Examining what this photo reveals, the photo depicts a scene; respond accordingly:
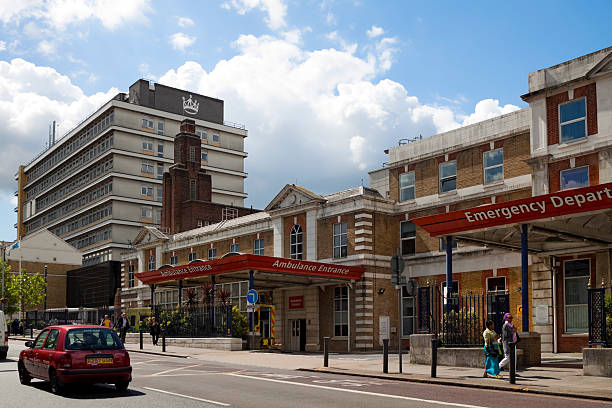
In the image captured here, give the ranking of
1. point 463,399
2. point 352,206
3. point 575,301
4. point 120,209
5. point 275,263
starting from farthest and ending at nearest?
point 120,209, point 352,206, point 275,263, point 575,301, point 463,399

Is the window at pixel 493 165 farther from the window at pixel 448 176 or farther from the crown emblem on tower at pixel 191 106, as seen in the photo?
the crown emblem on tower at pixel 191 106

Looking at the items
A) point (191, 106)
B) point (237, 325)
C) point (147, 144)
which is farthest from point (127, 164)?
point (237, 325)

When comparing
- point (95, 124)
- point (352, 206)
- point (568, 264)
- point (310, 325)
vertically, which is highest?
point (95, 124)

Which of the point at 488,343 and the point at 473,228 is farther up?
the point at 473,228

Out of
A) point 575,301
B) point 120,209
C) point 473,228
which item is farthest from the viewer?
point 120,209

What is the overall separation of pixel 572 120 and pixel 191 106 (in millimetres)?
76326

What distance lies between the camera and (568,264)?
29.7m

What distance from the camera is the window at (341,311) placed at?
3916 cm

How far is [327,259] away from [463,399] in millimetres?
26001

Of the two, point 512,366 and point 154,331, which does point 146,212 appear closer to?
point 154,331

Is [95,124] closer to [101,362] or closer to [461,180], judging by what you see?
[461,180]

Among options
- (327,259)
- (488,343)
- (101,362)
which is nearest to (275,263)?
(327,259)

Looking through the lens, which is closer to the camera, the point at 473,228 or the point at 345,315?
the point at 473,228

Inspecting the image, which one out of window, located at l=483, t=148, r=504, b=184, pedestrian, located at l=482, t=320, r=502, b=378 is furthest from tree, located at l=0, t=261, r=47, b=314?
pedestrian, located at l=482, t=320, r=502, b=378
